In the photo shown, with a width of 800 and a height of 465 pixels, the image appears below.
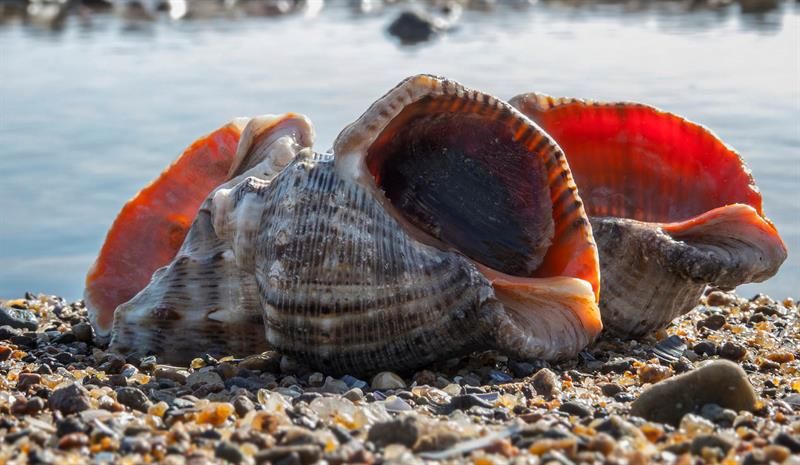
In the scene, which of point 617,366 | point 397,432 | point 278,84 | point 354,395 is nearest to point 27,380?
point 354,395

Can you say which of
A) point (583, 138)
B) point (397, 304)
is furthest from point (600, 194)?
point (397, 304)

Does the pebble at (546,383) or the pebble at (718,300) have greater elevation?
the pebble at (546,383)

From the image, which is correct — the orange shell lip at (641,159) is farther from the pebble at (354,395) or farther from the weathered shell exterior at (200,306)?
the pebble at (354,395)

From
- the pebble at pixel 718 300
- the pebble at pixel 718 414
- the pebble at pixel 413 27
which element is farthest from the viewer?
the pebble at pixel 413 27

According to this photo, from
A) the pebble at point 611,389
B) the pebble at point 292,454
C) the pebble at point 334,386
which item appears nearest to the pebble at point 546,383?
the pebble at point 611,389

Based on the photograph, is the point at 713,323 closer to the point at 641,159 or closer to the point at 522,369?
the point at 641,159

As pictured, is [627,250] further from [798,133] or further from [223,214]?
[798,133]
